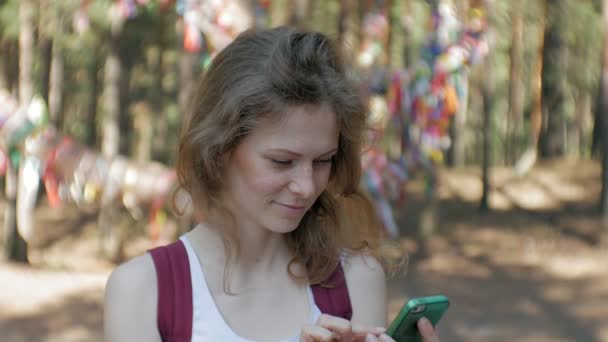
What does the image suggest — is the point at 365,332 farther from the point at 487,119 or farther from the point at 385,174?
the point at 487,119

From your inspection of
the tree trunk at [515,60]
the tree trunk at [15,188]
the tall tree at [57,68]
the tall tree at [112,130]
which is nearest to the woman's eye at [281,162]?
the tree trunk at [15,188]

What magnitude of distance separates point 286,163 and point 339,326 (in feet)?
1.15

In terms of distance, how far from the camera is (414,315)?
159 cm

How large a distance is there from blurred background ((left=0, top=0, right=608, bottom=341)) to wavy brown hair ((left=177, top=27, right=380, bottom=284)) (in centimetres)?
16

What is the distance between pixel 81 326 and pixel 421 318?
709 centimetres

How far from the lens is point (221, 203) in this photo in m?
1.85

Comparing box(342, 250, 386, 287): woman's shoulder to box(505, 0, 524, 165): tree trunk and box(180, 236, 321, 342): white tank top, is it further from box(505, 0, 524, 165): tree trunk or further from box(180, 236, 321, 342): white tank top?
box(505, 0, 524, 165): tree trunk

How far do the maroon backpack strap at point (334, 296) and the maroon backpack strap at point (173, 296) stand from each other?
10.7 inches

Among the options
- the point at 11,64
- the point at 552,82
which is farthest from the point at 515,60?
the point at 11,64

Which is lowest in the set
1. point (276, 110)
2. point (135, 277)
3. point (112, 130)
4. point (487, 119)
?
point (487, 119)

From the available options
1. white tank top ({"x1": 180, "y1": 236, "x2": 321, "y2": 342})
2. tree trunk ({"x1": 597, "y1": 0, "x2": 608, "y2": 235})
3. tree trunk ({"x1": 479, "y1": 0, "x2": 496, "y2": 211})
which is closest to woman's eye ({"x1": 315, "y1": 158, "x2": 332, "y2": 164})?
white tank top ({"x1": 180, "y1": 236, "x2": 321, "y2": 342})

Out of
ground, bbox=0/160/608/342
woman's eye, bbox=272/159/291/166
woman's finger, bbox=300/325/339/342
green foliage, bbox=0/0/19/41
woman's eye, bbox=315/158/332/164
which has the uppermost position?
woman's eye, bbox=272/159/291/166

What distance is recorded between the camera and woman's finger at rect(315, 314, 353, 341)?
1.55 metres

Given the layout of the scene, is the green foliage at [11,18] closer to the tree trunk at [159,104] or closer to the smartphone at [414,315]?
the tree trunk at [159,104]
